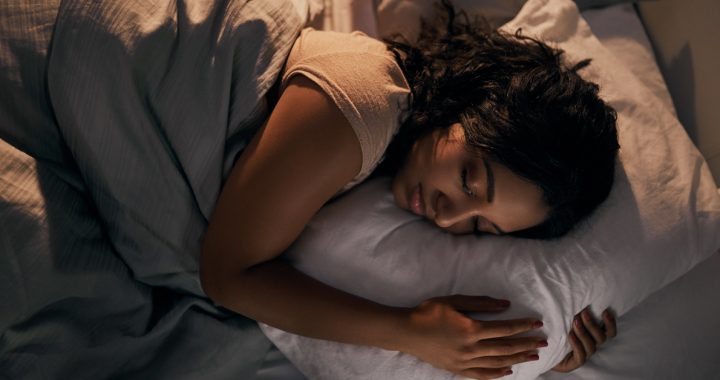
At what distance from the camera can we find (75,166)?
1.00 metres

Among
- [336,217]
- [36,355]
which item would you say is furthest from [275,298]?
[36,355]

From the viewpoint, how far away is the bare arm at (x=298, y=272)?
0.92m

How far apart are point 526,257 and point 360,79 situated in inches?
16.1

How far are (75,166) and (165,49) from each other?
9.6 inches

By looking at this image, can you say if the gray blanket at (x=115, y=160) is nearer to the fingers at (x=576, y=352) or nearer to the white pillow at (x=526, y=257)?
the white pillow at (x=526, y=257)

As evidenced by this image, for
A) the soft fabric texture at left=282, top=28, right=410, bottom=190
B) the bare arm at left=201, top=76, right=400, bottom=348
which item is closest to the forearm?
the bare arm at left=201, top=76, right=400, bottom=348

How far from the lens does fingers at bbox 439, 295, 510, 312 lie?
100cm

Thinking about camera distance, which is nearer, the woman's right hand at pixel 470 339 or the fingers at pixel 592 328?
the woman's right hand at pixel 470 339

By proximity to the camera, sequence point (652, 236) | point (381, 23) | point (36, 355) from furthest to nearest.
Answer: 1. point (381, 23)
2. point (652, 236)
3. point (36, 355)

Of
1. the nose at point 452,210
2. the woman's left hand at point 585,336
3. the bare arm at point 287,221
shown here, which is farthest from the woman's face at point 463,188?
the woman's left hand at point 585,336

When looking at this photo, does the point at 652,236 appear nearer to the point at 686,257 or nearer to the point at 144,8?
the point at 686,257

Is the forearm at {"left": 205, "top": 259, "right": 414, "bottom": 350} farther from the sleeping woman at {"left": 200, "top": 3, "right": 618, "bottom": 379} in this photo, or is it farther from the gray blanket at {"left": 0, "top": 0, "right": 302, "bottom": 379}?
the gray blanket at {"left": 0, "top": 0, "right": 302, "bottom": 379}

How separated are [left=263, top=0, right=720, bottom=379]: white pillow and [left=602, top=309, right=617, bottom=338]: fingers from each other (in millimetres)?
18

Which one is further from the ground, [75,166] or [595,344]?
[75,166]
